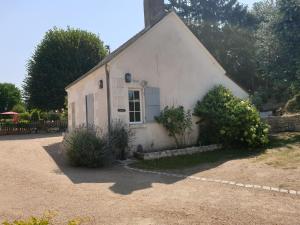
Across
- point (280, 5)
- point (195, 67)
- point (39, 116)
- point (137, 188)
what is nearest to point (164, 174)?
point (137, 188)

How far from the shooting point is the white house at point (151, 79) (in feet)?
42.2

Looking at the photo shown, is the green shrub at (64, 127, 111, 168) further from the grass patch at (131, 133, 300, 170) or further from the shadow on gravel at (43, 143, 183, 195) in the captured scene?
the grass patch at (131, 133, 300, 170)

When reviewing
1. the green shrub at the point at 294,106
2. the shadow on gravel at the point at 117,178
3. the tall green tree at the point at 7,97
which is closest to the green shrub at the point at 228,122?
the shadow on gravel at the point at 117,178

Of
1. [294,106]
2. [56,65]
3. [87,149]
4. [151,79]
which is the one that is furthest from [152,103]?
[56,65]

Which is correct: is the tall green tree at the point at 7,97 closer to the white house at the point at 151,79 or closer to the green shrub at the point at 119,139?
the white house at the point at 151,79

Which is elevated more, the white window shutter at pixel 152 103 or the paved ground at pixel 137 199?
the white window shutter at pixel 152 103

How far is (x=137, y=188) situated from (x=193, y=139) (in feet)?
23.2

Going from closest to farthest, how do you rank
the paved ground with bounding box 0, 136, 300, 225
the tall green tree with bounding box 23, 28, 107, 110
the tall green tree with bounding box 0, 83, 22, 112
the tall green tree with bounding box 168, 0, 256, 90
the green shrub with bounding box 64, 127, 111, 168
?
the paved ground with bounding box 0, 136, 300, 225 → the green shrub with bounding box 64, 127, 111, 168 → the tall green tree with bounding box 23, 28, 107, 110 → the tall green tree with bounding box 168, 0, 256, 90 → the tall green tree with bounding box 0, 83, 22, 112

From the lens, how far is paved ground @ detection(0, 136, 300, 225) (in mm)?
5543

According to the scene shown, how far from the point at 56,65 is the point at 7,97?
3898 centimetres

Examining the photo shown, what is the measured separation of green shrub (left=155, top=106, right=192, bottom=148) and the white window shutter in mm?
222

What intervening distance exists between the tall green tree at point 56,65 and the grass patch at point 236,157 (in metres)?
22.4

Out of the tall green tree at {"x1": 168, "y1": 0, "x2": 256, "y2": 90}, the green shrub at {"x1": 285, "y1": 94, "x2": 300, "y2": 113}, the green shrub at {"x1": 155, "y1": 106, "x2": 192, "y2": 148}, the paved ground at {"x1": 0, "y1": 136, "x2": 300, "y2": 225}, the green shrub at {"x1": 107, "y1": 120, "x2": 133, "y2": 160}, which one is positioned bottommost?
the paved ground at {"x1": 0, "y1": 136, "x2": 300, "y2": 225}

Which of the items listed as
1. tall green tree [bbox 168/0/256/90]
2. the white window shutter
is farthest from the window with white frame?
tall green tree [bbox 168/0/256/90]
